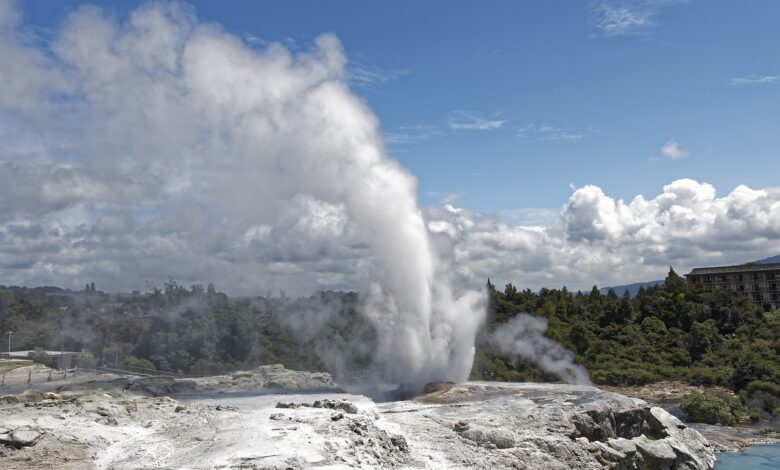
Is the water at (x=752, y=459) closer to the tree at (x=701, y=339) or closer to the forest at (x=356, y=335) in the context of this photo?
the forest at (x=356, y=335)

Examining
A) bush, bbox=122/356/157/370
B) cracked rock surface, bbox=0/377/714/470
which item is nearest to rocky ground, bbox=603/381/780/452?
cracked rock surface, bbox=0/377/714/470

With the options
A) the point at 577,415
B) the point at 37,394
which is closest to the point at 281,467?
the point at 577,415

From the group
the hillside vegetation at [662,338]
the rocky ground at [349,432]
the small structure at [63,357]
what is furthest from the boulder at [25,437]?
the hillside vegetation at [662,338]

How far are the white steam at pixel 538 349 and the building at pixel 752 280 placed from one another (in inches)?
1583

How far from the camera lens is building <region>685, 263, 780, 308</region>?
7919cm

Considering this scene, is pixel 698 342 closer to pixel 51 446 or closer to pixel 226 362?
pixel 226 362

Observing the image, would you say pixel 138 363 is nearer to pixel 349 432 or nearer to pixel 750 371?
pixel 349 432

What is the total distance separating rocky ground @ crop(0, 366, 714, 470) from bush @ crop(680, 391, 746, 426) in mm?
9212

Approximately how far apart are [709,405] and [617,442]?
649 inches

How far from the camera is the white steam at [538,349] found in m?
42.4

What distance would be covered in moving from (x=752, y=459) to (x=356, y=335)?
27.8 meters

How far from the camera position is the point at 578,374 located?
1672 inches

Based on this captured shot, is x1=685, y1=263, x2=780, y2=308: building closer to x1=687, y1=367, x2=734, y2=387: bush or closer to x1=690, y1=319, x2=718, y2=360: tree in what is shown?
x1=690, y1=319, x2=718, y2=360: tree

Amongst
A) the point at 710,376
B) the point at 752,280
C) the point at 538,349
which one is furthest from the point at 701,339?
the point at 752,280
